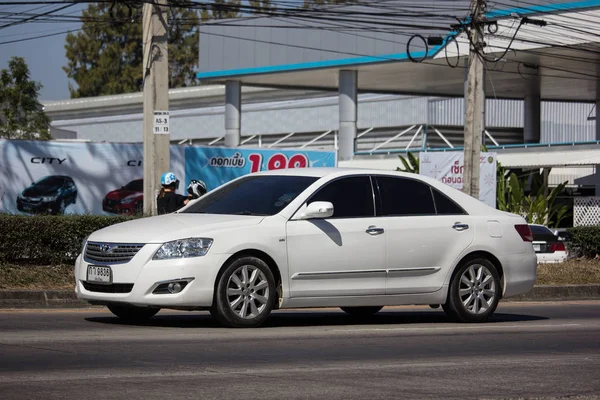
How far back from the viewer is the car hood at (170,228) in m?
10.4

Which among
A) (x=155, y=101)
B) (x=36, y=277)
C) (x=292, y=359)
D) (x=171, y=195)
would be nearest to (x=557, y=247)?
(x=155, y=101)

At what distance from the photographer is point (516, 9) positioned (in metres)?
35.5

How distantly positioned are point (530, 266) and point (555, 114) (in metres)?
47.0

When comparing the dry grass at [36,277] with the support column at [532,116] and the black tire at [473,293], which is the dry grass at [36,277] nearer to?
the black tire at [473,293]

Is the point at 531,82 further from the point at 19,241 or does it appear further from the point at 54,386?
the point at 54,386

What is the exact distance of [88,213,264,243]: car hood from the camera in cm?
1038

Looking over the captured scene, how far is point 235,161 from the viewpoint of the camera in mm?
28922

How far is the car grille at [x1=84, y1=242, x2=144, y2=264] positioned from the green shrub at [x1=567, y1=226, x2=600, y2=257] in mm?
15015

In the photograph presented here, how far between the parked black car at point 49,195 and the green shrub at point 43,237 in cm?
1075

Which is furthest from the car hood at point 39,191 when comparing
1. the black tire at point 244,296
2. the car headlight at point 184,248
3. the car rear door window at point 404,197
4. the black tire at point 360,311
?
the car headlight at point 184,248

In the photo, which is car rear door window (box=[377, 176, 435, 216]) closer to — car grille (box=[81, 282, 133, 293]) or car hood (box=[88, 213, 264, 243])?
car hood (box=[88, 213, 264, 243])

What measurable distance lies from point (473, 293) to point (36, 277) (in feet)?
19.7

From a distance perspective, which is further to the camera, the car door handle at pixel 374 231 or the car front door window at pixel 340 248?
the car door handle at pixel 374 231

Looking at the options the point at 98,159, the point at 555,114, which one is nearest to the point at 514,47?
the point at 98,159
